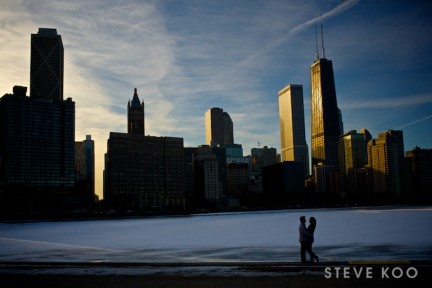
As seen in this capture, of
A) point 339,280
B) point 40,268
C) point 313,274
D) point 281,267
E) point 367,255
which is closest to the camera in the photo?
point 339,280

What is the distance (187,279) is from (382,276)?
8.10m

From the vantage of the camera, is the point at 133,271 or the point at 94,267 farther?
the point at 94,267

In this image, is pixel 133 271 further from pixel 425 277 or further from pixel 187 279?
pixel 425 277

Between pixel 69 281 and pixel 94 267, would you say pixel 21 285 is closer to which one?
pixel 69 281

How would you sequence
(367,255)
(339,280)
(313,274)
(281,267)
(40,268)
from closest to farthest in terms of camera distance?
(339,280) → (313,274) → (281,267) → (40,268) → (367,255)

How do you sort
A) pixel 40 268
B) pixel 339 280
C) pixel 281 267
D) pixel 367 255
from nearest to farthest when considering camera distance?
pixel 339 280 → pixel 281 267 → pixel 40 268 → pixel 367 255

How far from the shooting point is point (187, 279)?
20016mm

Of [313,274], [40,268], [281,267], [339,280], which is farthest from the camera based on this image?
[40,268]

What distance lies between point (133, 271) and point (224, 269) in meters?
4.56

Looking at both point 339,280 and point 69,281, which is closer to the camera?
point 339,280

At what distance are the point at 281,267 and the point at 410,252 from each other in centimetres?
1756

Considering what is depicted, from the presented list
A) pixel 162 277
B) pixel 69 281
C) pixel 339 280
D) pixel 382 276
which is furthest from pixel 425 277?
pixel 69 281

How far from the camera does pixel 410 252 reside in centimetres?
3509

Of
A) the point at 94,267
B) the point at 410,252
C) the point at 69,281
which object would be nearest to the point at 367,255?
the point at 410,252
